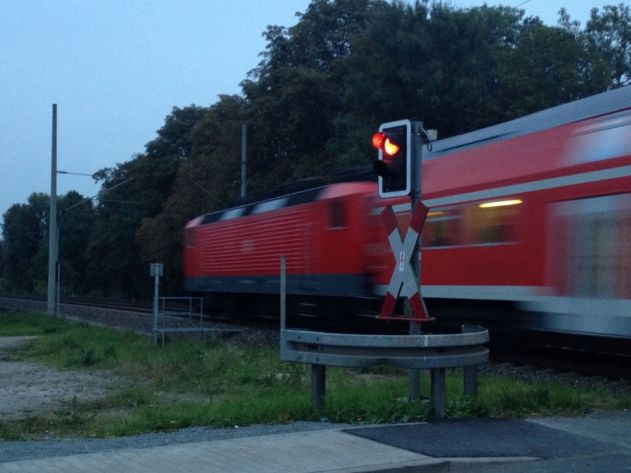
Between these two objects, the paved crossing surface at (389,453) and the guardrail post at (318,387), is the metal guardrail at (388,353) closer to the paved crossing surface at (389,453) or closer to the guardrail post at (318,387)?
the guardrail post at (318,387)

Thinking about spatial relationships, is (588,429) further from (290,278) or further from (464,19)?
(464,19)

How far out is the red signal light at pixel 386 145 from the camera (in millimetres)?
10570

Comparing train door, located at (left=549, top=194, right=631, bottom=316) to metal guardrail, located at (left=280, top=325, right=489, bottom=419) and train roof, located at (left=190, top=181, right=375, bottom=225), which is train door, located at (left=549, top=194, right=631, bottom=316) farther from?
train roof, located at (left=190, top=181, right=375, bottom=225)

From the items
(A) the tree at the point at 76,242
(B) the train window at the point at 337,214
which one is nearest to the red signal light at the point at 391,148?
(B) the train window at the point at 337,214

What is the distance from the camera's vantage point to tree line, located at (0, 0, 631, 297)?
131 ft

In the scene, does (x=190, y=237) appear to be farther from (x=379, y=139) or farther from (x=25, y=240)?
(x=25, y=240)

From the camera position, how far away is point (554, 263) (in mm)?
15156

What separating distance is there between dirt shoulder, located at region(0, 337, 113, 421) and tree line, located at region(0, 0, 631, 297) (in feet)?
29.8

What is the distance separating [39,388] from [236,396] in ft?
13.5

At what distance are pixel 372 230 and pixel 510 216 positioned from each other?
551 centimetres

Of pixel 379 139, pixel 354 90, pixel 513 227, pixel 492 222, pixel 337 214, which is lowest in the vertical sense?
pixel 513 227

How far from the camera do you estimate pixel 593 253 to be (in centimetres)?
1423

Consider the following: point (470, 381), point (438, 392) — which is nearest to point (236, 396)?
point (470, 381)

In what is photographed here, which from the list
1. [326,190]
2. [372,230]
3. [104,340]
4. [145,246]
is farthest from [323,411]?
[145,246]
